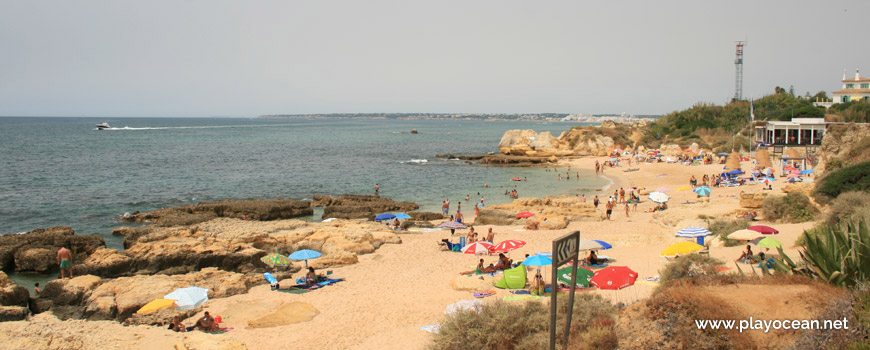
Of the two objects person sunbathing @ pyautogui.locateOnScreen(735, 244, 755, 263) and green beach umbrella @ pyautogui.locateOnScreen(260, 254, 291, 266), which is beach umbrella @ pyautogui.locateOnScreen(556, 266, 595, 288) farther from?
green beach umbrella @ pyautogui.locateOnScreen(260, 254, 291, 266)

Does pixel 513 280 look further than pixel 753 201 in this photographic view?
No

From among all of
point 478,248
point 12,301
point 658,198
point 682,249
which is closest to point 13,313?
point 12,301

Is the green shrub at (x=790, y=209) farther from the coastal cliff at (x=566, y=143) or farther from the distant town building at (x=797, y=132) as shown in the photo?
the coastal cliff at (x=566, y=143)

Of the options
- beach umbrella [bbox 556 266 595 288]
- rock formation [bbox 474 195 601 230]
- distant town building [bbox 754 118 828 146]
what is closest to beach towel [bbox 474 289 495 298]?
beach umbrella [bbox 556 266 595 288]

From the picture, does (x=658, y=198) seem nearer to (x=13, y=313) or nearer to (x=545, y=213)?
(x=545, y=213)

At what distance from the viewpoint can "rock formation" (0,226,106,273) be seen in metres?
16.9

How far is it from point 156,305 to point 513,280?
332 inches

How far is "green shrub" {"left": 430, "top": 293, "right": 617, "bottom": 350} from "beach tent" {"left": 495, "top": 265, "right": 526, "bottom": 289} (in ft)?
16.6

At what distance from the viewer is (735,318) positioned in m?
5.65

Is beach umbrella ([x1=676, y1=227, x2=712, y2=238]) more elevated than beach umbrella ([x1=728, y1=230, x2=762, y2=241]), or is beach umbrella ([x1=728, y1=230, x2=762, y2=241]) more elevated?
beach umbrella ([x1=728, y1=230, x2=762, y2=241])

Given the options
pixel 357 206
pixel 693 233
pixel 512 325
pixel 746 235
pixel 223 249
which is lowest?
pixel 357 206

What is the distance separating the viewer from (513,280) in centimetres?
1355

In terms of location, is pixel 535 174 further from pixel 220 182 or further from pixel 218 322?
pixel 218 322

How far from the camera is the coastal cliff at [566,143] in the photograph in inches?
2421
